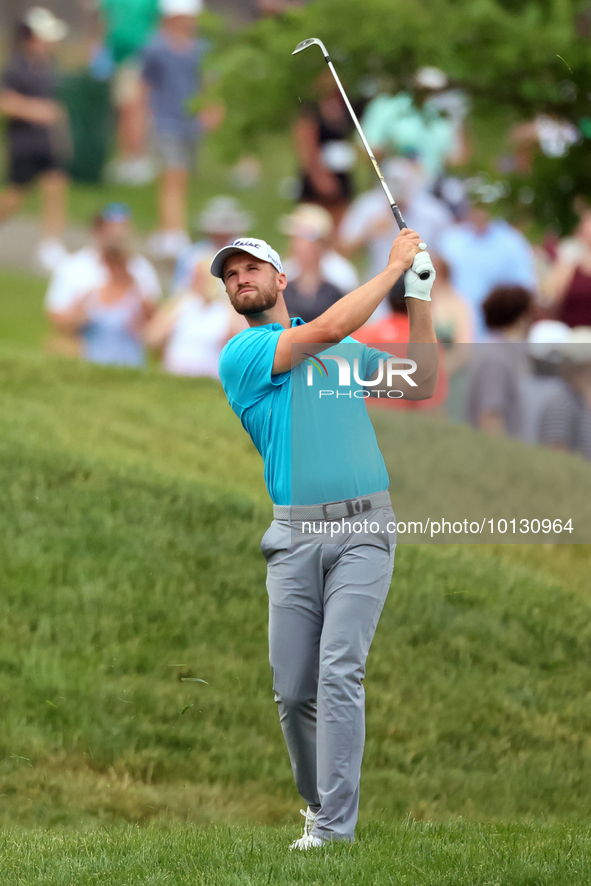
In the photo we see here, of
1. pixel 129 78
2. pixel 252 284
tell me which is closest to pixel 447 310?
pixel 252 284

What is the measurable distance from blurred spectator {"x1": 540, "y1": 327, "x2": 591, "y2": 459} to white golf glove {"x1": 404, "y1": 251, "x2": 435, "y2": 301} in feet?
11.1

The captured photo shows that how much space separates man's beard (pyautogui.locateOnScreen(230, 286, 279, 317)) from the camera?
532cm

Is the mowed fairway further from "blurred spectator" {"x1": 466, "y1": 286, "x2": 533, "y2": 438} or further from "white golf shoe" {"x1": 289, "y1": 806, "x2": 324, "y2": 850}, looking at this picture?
"blurred spectator" {"x1": 466, "y1": 286, "x2": 533, "y2": 438}

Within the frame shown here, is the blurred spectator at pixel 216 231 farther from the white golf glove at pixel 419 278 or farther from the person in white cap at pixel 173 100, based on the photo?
the white golf glove at pixel 419 278

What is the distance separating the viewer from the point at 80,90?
22.4 meters

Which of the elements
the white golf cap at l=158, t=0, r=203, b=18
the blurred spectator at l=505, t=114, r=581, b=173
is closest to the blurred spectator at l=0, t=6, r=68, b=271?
the white golf cap at l=158, t=0, r=203, b=18

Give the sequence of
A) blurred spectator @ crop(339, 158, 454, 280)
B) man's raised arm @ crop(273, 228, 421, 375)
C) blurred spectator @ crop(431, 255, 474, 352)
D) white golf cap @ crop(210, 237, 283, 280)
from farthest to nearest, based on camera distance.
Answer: blurred spectator @ crop(339, 158, 454, 280) → blurred spectator @ crop(431, 255, 474, 352) → white golf cap @ crop(210, 237, 283, 280) → man's raised arm @ crop(273, 228, 421, 375)

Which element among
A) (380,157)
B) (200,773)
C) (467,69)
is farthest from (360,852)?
(380,157)

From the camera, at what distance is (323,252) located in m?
12.7

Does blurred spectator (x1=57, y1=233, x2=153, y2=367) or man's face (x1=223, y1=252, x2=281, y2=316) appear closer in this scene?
man's face (x1=223, y1=252, x2=281, y2=316)

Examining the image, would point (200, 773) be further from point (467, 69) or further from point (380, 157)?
point (380, 157)

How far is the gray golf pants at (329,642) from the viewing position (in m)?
5.11

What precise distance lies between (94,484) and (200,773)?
2.40 metres

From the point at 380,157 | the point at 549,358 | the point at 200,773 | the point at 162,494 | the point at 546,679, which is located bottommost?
the point at 200,773
